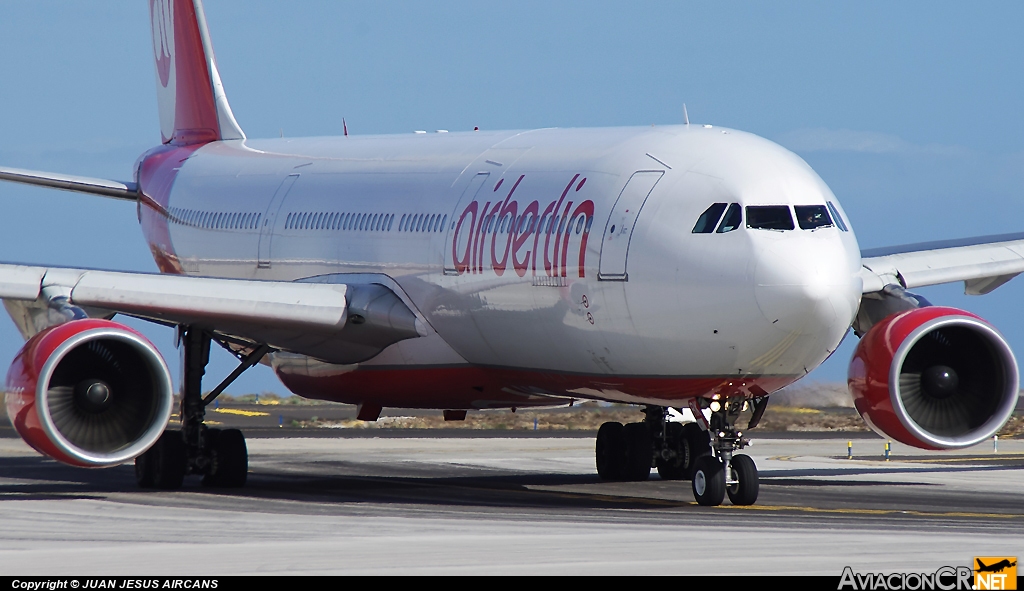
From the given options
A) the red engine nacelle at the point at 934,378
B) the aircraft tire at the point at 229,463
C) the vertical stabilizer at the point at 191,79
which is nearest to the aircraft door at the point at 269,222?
the aircraft tire at the point at 229,463

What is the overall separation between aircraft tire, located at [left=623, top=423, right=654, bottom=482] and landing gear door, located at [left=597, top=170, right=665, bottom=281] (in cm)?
628

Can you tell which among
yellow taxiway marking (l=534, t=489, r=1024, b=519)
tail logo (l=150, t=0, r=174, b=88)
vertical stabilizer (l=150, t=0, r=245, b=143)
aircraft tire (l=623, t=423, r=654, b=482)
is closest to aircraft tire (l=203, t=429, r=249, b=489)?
aircraft tire (l=623, t=423, r=654, b=482)

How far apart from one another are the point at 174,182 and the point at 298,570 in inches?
702

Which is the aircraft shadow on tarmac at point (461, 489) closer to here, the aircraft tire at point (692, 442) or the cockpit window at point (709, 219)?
the aircraft tire at point (692, 442)

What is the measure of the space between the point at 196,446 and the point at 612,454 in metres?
5.52

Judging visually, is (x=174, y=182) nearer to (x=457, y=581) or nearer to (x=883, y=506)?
(x=883, y=506)

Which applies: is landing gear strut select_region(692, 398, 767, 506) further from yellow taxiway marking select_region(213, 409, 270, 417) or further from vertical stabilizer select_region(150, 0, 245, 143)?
yellow taxiway marking select_region(213, 409, 270, 417)

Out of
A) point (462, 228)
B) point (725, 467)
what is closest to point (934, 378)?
point (725, 467)

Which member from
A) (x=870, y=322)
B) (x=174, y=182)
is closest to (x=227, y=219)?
(x=174, y=182)

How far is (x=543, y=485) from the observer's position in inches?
870

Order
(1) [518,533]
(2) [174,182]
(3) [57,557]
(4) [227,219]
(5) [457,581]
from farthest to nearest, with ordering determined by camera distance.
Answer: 1. (2) [174,182]
2. (4) [227,219]
3. (1) [518,533]
4. (3) [57,557]
5. (5) [457,581]

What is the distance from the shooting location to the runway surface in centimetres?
1213

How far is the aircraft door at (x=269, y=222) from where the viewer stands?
24.3m

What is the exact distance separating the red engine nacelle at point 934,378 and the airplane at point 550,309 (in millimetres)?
23
